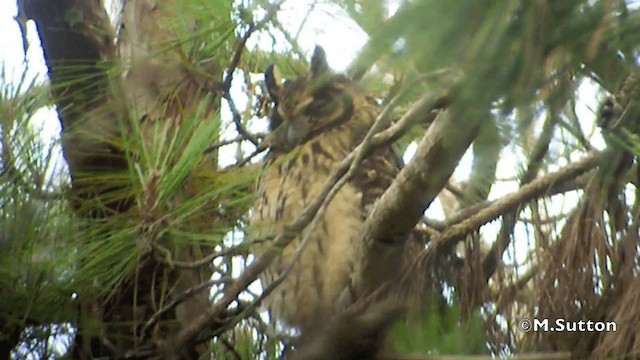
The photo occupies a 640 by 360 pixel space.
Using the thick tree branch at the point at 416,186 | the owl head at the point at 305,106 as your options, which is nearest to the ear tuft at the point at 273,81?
the owl head at the point at 305,106

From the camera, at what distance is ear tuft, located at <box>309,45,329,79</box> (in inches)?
64.6

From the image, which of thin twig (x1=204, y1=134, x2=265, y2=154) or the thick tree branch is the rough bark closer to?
thin twig (x1=204, y1=134, x2=265, y2=154)

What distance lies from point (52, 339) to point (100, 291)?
105mm

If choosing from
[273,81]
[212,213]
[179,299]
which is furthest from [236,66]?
[179,299]

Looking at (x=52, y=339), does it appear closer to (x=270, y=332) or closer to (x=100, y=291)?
(x=100, y=291)

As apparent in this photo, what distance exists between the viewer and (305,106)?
187 centimetres

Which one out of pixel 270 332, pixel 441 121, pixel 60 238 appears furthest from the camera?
pixel 270 332

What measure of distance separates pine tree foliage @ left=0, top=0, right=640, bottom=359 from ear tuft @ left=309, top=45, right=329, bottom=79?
6cm

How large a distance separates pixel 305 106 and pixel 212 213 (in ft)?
1.12

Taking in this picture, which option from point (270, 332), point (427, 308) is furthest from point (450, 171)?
point (270, 332)

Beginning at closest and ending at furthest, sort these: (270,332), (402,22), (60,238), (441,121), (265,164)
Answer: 1. (402,22)
2. (441,121)
3. (60,238)
4. (270,332)
5. (265,164)

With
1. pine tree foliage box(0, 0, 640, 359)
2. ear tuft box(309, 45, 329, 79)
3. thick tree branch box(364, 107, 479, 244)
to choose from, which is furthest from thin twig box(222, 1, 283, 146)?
thick tree branch box(364, 107, 479, 244)

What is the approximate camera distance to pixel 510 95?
0.81 meters

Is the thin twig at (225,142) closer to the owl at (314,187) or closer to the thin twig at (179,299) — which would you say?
the owl at (314,187)
